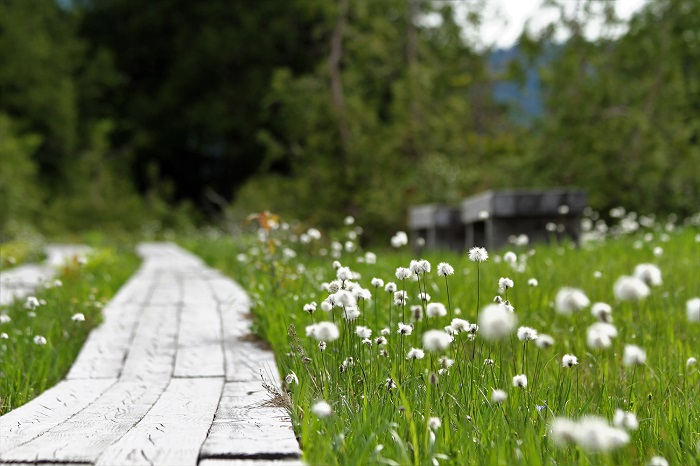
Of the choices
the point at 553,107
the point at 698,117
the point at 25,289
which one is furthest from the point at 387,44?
the point at 25,289

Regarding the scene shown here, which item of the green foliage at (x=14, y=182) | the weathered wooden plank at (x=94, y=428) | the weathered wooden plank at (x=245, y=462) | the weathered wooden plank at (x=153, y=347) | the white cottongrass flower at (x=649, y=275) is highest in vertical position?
the green foliage at (x=14, y=182)

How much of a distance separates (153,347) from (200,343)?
0.27 metres

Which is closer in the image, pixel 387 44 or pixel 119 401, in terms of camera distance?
pixel 119 401

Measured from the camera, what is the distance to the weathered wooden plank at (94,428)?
7.19 feet

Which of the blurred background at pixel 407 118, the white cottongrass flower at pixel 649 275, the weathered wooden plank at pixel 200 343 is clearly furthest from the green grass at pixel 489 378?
the blurred background at pixel 407 118

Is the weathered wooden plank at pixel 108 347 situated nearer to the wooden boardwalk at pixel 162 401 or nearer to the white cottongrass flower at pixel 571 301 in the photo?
the wooden boardwalk at pixel 162 401

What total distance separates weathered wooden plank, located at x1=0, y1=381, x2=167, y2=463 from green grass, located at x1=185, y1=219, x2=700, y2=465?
0.61 metres

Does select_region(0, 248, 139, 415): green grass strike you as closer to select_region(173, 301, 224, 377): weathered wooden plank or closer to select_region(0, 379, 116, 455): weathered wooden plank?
select_region(0, 379, 116, 455): weathered wooden plank

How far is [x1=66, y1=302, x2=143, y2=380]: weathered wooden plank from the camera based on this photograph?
145 inches

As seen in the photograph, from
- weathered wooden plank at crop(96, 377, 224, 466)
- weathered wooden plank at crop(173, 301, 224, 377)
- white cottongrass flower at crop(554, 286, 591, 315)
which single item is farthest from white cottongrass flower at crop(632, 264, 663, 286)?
weathered wooden plank at crop(173, 301, 224, 377)

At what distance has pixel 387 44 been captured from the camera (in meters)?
14.0

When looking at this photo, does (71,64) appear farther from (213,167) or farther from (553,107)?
(553,107)

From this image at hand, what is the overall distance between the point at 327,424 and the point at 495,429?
55 cm

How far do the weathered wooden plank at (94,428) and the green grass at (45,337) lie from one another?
46cm
